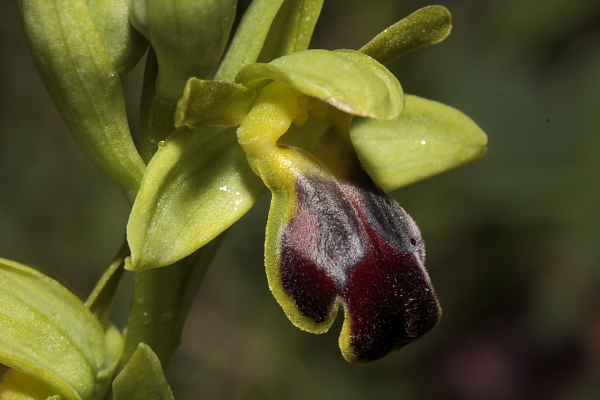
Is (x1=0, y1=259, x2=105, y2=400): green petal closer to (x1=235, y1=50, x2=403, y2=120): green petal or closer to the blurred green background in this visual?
(x1=235, y1=50, x2=403, y2=120): green petal

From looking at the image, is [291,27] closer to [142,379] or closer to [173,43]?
[173,43]

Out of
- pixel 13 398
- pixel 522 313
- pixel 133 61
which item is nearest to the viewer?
pixel 133 61

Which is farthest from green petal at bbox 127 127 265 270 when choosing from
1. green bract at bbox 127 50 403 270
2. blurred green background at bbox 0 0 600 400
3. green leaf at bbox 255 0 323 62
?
blurred green background at bbox 0 0 600 400

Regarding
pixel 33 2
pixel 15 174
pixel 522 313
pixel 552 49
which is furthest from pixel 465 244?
pixel 33 2

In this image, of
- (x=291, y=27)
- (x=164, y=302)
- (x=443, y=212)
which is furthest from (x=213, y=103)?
(x=443, y=212)

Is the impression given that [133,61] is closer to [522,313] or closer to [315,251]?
[315,251]

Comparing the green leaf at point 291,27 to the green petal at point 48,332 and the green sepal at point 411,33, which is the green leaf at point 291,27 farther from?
the green petal at point 48,332

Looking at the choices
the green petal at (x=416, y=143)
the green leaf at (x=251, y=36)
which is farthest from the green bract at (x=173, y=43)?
the green petal at (x=416, y=143)
